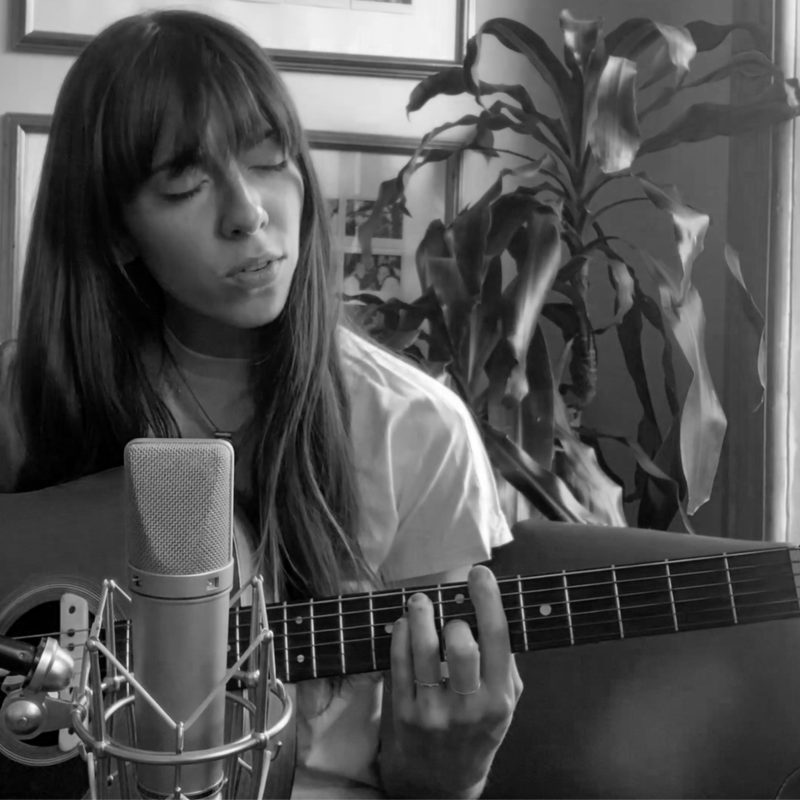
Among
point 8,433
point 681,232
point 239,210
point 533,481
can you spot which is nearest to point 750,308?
point 681,232

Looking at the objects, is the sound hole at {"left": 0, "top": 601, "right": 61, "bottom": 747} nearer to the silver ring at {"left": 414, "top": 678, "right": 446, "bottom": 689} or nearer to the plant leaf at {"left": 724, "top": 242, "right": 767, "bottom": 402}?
the silver ring at {"left": 414, "top": 678, "right": 446, "bottom": 689}

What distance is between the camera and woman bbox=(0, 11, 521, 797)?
83 centimetres

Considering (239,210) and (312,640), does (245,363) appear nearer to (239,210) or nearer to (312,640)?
(239,210)

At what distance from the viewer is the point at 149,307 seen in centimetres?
100

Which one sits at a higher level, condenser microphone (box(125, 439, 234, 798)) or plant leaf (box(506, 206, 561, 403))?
plant leaf (box(506, 206, 561, 403))

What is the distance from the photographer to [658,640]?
883 millimetres

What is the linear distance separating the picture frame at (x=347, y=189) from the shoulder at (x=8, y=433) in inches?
20.4

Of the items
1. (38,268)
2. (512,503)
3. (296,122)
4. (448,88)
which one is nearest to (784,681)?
(512,503)

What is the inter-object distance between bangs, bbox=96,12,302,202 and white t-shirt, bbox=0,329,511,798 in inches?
8.6

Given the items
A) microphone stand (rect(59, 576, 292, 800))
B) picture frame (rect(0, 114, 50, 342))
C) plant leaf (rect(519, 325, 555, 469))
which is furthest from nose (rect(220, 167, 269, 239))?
picture frame (rect(0, 114, 50, 342))

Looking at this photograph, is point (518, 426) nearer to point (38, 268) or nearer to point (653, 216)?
point (653, 216)

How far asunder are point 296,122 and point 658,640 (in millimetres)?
582

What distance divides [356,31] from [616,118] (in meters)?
0.53

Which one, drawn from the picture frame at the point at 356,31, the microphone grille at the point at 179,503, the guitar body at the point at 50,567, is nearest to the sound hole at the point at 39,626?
the guitar body at the point at 50,567
